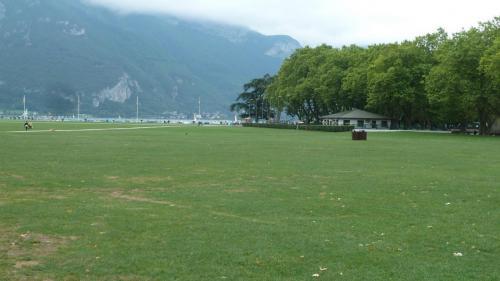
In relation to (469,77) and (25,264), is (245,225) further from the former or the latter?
(469,77)

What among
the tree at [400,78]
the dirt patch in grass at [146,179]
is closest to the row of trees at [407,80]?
the tree at [400,78]

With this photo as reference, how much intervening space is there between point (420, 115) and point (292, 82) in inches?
1089

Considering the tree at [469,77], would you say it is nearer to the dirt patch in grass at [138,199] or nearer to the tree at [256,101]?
the dirt patch in grass at [138,199]

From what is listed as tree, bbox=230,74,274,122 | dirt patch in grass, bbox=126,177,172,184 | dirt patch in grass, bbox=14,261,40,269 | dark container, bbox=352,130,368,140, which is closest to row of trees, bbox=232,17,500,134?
dark container, bbox=352,130,368,140

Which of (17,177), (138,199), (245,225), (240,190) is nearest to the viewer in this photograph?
(245,225)

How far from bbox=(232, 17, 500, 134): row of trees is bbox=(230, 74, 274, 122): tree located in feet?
99.4

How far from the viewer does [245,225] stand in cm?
1127

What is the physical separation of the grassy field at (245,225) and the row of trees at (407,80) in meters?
47.6

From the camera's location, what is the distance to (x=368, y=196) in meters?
15.3

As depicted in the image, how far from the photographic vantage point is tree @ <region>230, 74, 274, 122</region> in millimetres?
152750

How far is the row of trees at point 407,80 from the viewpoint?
66.2 metres

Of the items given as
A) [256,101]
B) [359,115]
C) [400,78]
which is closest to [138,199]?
[400,78]

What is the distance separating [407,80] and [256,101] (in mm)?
78219

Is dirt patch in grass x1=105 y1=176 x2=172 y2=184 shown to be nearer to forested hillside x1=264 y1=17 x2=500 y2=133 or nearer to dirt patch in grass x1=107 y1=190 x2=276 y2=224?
dirt patch in grass x1=107 y1=190 x2=276 y2=224
